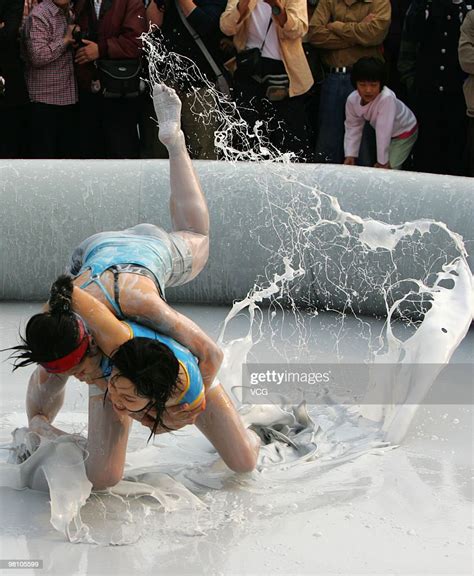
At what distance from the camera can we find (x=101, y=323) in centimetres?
371

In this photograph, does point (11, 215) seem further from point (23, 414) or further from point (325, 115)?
point (325, 115)

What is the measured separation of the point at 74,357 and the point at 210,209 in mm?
2346

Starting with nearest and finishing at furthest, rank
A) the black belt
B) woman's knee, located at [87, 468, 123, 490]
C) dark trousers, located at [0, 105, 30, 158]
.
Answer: woman's knee, located at [87, 468, 123, 490]
the black belt
dark trousers, located at [0, 105, 30, 158]

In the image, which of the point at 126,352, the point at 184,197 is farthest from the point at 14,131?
Result: the point at 126,352

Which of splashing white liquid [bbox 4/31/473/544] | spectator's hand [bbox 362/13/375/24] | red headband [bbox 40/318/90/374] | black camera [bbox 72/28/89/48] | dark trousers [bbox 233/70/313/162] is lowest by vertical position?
splashing white liquid [bbox 4/31/473/544]

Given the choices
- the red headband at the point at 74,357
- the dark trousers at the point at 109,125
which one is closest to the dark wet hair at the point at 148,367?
the red headband at the point at 74,357

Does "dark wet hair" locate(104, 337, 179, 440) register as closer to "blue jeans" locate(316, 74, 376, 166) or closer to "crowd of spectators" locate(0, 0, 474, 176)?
"crowd of spectators" locate(0, 0, 474, 176)

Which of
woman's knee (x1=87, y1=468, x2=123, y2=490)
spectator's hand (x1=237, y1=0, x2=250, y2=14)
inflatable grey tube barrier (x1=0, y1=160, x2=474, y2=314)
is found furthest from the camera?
spectator's hand (x1=237, y1=0, x2=250, y2=14)

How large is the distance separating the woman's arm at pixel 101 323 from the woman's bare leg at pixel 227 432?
499mm

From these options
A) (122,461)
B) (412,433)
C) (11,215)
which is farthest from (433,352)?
(11,215)

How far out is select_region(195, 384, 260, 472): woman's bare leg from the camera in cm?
414

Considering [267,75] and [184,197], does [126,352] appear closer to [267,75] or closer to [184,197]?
[184,197]

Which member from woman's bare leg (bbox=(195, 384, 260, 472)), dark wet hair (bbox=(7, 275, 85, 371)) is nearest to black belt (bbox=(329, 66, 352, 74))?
woman's bare leg (bbox=(195, 384, 260, 472))

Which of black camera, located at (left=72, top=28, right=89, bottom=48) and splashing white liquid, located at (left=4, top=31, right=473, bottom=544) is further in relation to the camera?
black camera, located at (left=72, top=28, right=89, bottom=48)
